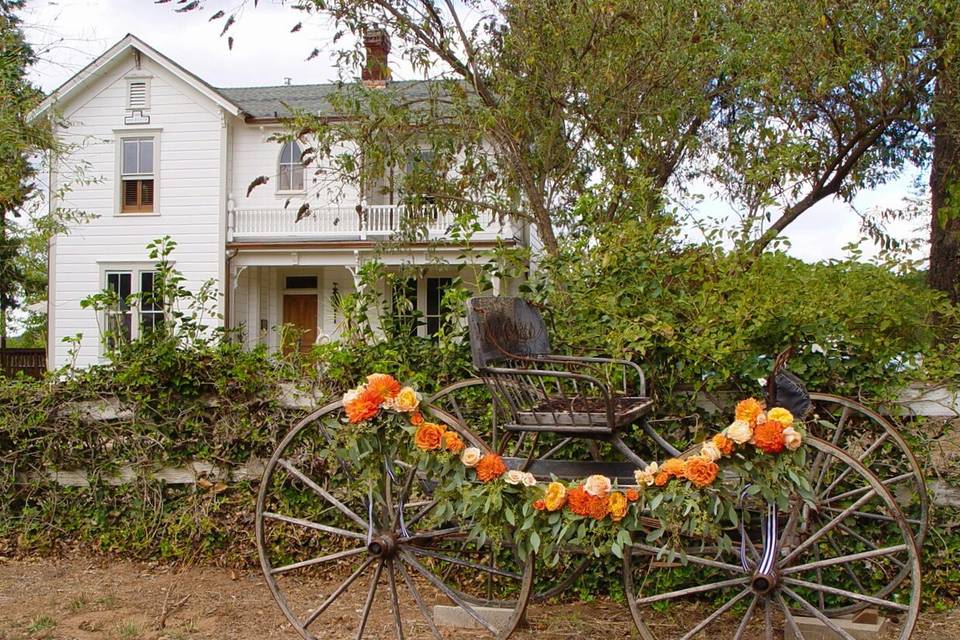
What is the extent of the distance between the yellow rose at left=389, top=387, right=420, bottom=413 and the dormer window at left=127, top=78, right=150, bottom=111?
52.1 feet

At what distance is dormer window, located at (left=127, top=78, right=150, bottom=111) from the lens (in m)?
17.2

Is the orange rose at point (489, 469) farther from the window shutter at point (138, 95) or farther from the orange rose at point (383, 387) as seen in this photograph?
the window shutter at point (138, 95)

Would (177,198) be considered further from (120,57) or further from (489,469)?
(489,469)

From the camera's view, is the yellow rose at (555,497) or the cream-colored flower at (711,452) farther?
the yellow rose at (555,497)

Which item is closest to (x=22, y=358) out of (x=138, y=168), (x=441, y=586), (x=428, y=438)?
(x=138, y=168)

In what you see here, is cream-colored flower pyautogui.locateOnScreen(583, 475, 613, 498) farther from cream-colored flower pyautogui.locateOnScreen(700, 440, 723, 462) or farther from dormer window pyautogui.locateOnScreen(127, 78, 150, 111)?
dormer window pyautogui.locateOnScreen(127, 78, 150, 111)

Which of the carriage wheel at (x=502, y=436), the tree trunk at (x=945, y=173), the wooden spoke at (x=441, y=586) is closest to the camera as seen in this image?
the wooden spoke at (x=441, y=586)

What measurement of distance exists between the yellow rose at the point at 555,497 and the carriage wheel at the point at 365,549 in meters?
0.36

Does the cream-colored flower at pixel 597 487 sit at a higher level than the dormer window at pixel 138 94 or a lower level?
lower

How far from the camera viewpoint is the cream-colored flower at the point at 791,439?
2.82m

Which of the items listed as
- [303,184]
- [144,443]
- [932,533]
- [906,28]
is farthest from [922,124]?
[303,184]

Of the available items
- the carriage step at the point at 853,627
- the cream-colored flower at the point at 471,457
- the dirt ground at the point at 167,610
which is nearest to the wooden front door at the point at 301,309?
the dirt ground at the point at 167,610

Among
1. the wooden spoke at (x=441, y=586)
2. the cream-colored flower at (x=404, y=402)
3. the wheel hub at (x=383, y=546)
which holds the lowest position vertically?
the wooden spoke at (x=441, y=586)

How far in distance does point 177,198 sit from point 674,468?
1584 cm
